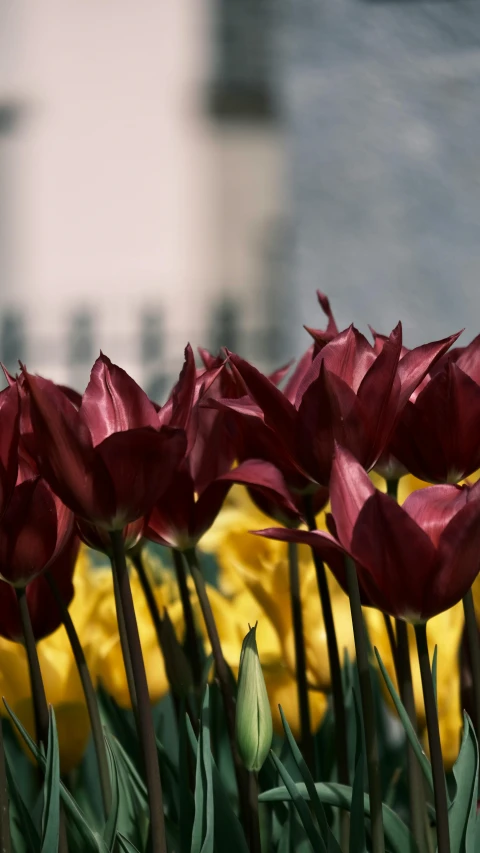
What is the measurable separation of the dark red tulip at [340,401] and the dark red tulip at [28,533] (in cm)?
7

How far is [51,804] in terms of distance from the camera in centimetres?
32

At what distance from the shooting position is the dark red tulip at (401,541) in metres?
0.30

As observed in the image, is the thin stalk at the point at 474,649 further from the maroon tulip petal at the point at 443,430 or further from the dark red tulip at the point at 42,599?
the dark red tulip at the point at 42,599

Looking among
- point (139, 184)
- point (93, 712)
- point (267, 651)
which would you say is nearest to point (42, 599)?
point (93, 712)

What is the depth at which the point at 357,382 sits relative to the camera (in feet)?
1.14

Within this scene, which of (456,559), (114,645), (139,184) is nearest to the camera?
(456,559)

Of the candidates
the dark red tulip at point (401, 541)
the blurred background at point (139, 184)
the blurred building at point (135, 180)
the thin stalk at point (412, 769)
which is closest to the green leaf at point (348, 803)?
the thin stalk at point (412, 769)

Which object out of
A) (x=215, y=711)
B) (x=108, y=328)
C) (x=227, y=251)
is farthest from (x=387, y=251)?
(x=227, y=251)

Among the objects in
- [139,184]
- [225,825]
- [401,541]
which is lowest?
[225,825]

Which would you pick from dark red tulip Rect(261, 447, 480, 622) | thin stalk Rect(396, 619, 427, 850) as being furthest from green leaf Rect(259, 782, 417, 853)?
dark red tulip Rect(261, 447, 480, 622)

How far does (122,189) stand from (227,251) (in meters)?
0.85

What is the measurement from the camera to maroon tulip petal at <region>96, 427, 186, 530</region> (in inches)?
12.1

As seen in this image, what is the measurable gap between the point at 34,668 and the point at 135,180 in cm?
663

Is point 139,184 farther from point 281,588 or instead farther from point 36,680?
point 36,680
